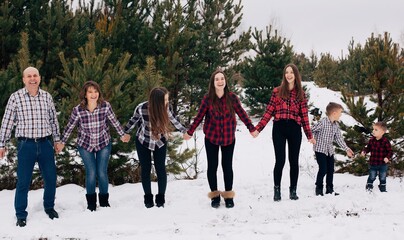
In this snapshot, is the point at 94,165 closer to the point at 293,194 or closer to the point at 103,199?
the point at 103,199

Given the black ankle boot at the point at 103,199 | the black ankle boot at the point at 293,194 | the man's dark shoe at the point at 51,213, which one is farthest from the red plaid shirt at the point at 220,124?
the man's dark shoe at the point at 51,213

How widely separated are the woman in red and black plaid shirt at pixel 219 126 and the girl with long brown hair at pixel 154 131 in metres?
0.44

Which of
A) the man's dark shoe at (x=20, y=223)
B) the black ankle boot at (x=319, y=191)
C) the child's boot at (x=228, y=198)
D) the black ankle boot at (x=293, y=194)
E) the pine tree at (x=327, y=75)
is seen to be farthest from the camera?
the pine tree at (x=327, y=75)

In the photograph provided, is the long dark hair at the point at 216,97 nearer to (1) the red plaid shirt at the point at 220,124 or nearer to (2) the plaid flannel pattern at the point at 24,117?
(1) the red plaid shirt at the point at 220,124

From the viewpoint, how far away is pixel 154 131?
16.5 feet

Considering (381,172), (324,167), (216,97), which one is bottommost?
(381,172)

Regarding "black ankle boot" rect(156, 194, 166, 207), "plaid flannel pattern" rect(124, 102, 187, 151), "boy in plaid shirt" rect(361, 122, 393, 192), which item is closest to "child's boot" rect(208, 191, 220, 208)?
"black ankle boot" rect(156, 194, 166, 207)

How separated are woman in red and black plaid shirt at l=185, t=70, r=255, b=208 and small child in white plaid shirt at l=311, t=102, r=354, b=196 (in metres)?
1.66

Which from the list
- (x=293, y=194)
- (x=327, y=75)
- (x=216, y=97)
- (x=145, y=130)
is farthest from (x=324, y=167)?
(x=327, y=75)

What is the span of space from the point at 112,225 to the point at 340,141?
4021 millimetres

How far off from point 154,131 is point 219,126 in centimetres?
92

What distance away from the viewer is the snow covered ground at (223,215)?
13.4ft

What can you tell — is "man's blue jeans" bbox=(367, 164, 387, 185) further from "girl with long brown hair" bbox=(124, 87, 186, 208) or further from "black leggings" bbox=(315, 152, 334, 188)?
"girl with long brown hair" bbox=(124, 87, 186, 208)

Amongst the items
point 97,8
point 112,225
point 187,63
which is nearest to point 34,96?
point 112,225
